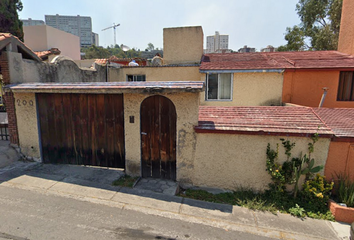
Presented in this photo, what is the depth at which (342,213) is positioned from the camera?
399 cm

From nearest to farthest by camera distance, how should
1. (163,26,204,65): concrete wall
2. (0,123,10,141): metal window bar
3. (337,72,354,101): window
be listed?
(0,123,10,141): metal window bar, (337,72,354,101): window, (163,26,204,65): concrete wall

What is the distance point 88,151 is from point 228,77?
7.97 meters

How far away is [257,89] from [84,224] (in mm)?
9679

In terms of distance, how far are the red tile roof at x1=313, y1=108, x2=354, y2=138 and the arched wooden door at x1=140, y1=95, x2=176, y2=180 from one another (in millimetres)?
3824

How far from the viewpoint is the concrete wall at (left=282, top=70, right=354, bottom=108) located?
32.0 ft

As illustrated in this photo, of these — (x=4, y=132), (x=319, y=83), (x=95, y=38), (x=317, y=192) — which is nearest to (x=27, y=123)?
(x=4, y=132)

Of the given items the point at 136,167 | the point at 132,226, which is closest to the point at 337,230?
the point at 132,226

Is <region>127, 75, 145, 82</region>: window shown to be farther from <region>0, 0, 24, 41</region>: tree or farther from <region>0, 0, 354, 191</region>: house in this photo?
<region>0, 0, 24, 41</region>: tree

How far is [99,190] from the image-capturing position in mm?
4688

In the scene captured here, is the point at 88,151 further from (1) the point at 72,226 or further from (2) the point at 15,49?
(2) the point at 15,49

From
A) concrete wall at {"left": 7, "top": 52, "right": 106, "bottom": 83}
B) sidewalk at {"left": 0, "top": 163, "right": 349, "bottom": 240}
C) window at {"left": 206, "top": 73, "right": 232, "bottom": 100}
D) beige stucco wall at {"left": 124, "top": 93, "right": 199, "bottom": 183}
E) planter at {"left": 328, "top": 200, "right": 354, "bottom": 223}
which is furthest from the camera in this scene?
window at {"left": 206, "top": 73, "right": 232, "bottom": 100}

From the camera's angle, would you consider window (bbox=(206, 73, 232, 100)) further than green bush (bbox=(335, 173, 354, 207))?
Yes

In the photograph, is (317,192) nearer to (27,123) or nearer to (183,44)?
(27,123)

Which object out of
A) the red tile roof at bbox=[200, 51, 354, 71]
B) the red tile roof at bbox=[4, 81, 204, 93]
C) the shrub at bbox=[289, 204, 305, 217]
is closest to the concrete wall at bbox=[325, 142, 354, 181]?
the shrub at bbox=[289, 204, 305, 217]
